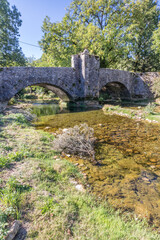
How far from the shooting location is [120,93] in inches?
774

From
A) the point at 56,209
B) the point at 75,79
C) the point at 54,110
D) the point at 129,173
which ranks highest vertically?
the point at 75,79

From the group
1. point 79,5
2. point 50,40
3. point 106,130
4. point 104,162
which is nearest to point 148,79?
point 79,5

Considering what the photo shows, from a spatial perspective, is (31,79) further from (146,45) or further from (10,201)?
(146,45)

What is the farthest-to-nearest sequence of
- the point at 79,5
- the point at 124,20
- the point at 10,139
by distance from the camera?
the point at 79,5 < the point at 124,20 < the point at 10,139

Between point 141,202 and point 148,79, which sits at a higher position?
point 148,79

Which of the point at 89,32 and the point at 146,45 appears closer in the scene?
the point at 89,32

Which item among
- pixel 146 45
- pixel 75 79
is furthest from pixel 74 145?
pixel 146 45

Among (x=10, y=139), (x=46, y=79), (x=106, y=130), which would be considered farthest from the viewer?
(x=46, y=79)

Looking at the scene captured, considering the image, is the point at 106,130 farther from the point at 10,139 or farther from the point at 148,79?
the point at 148,79

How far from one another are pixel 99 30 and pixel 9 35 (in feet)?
41.9

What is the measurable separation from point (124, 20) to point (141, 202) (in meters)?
19.7

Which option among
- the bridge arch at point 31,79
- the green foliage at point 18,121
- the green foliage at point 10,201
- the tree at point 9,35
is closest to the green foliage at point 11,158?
the green foliage at point 10,201

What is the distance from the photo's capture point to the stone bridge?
1052 cm

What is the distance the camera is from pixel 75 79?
13867 millimetres
